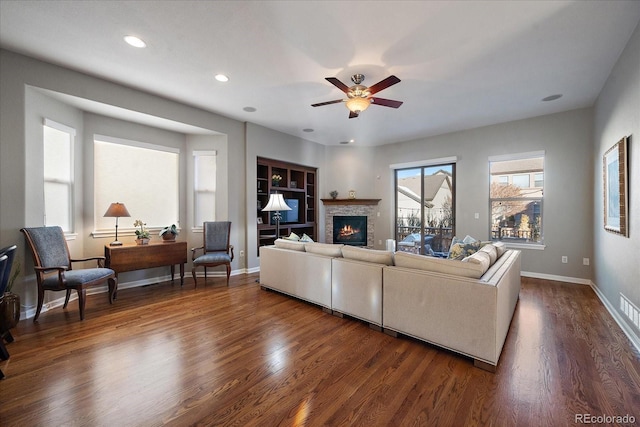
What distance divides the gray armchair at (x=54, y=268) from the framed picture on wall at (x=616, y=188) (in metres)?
5.74

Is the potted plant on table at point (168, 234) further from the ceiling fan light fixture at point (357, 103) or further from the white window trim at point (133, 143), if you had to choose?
the ceiling fan light fixture at point (357, 103)

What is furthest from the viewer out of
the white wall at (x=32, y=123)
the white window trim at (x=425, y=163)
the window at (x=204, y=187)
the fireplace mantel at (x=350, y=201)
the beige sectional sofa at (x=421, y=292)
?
the fireplace mantel at (x=350, y=201)

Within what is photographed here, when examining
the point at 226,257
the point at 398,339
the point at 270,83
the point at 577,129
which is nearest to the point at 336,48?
the point at 270,83

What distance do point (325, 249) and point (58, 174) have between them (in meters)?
3.63

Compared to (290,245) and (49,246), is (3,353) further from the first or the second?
(290,245)

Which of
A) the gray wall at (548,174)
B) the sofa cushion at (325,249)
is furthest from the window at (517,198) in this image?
the sofa cushion at (325,249)

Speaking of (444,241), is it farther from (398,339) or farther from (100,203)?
(100,203)

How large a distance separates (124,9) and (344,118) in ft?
11.0

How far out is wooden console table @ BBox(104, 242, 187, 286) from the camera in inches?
146

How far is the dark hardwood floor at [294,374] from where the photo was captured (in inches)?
62.3

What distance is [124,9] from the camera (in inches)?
86.4

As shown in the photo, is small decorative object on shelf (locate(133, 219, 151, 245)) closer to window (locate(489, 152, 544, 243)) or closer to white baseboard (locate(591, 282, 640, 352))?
white baseboard (locate(591, 282, 640, 352))

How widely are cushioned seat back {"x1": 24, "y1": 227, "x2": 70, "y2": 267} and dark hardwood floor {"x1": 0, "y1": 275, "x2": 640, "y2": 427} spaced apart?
62 centimetres

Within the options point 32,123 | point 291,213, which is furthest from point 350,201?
point 32,123
